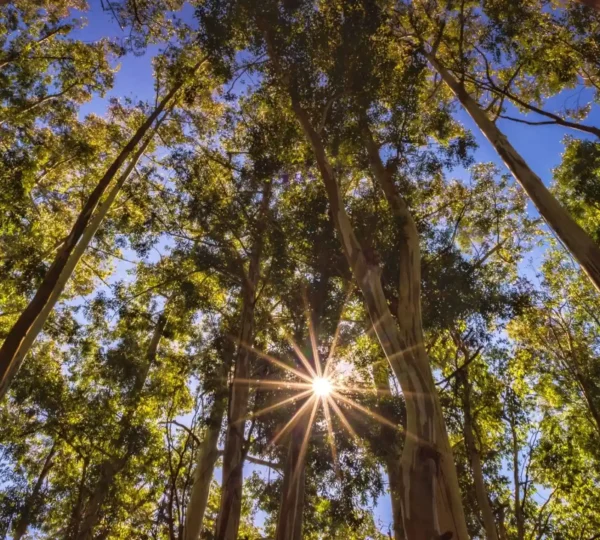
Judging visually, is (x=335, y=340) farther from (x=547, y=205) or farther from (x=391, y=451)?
(x=547, y=205)

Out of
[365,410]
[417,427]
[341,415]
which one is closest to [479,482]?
[365,410]

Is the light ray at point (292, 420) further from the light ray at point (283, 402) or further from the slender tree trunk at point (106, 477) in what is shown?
the slender tree trunk at point (106, 477)

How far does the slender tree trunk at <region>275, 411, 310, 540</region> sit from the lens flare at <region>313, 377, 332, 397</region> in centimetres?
91

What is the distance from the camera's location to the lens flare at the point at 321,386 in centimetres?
860

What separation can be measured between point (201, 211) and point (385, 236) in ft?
14.2

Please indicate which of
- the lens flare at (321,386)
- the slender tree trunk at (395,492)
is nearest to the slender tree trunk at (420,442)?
the lens flare at (321,386)

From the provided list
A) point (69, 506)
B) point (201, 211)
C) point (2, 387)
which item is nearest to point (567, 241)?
point (201, 211)

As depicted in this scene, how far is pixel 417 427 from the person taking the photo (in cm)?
432

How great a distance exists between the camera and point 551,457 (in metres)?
9.48

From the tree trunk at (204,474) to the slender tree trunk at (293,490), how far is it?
155 centimetres

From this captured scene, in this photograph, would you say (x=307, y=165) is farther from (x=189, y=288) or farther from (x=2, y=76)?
(x=2, y=76)

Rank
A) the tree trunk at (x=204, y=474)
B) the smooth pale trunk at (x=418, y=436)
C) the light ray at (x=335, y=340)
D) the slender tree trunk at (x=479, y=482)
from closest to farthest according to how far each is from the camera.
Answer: the smooth pale trunk at (x=418, y=436) < the slender tree trunk at (x=479, y=482) < the tree trunk at (x=204, y=474) < the light ray at (x=335, y=340)

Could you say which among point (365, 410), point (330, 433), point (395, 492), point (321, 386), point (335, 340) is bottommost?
point (395, 492)

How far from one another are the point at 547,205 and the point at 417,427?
4.09 meters
